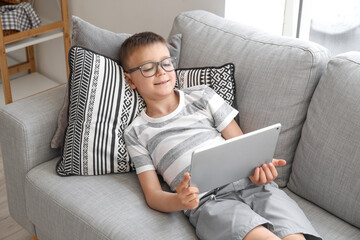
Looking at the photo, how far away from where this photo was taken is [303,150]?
1.70 m

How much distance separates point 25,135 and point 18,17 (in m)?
1.29

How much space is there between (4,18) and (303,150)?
6.06 ft

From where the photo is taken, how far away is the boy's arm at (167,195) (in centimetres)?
141

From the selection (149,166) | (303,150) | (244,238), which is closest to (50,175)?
(149,166)

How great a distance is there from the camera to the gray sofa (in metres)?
Answer: 1.56

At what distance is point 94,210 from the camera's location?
158cm

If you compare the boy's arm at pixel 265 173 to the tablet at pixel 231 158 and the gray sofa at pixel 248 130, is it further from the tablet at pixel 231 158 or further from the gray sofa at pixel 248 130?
the gray sofa at pixel 248 130

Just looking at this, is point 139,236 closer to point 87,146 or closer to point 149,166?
point 149,166

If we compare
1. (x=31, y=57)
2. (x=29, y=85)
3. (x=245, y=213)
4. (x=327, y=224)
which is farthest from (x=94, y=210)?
(x=31, y=57)

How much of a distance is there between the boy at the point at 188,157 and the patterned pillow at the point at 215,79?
4 cm

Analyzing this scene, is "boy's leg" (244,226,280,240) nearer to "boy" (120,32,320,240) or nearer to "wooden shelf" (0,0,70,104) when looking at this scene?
"boy" (120,32,320,240)

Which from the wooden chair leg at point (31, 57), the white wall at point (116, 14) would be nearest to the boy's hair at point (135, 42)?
the white wall at point (116, 14)

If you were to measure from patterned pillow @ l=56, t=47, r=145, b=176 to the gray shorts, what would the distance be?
352mm

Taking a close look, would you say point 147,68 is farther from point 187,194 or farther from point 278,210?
point 278,210
